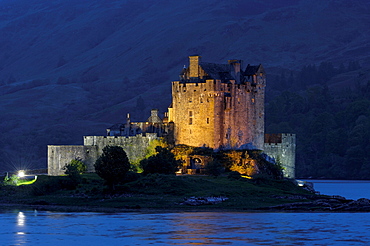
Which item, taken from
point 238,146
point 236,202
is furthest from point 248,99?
point 236,202

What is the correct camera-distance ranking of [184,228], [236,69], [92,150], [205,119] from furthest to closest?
[236,69]
[92,150]
[205,119]
[184,228]

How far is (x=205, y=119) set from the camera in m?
116

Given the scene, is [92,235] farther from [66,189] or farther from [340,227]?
[66,189]

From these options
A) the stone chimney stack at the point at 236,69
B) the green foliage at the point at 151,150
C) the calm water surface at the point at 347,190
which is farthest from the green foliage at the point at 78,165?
the calm water surface at the point at 347,190

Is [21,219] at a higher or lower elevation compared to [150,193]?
lower

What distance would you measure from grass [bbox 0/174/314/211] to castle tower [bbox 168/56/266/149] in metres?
11.2

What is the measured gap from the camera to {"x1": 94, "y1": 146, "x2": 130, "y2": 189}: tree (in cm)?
9631

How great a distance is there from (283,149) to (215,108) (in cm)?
1495

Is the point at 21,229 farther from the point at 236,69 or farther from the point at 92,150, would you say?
the point at 236,69

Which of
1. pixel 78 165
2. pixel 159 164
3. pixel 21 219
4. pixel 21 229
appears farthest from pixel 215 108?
pixel 21 229

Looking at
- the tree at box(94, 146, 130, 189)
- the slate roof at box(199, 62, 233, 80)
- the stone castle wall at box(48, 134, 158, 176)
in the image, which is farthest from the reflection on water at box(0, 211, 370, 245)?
the slate roof at box(199, 62, 233, 80)

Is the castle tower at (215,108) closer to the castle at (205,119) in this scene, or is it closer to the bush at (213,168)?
the castle at (205,119)

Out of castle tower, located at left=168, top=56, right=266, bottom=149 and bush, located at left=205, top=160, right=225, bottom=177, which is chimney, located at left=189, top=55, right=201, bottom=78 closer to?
castle tower, located at left=168, top=56, right=266, bottom=149

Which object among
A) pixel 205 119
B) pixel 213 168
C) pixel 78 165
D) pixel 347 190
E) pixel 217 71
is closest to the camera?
pixel 213 168
